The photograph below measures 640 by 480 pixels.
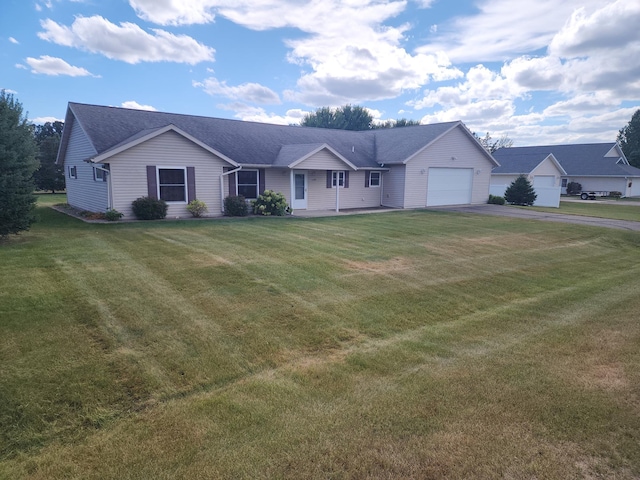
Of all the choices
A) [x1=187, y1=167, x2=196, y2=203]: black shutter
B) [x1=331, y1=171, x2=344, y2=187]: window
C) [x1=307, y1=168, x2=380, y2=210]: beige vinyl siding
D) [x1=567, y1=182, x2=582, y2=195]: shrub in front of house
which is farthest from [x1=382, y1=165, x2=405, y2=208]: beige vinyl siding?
[x1=567, y1=182, x2=582, y2=195]: shrub in front of house

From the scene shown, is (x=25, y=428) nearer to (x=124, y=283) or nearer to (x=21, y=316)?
(x=21, y=316)

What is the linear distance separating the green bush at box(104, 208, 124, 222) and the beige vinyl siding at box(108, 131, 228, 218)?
0.91ft

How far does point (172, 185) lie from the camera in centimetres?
1647

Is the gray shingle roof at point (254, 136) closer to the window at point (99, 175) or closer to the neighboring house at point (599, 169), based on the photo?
the window at point (99, 175)

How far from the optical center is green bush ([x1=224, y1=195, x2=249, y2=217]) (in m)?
17.6

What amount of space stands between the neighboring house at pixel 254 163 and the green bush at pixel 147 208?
0.36 metres

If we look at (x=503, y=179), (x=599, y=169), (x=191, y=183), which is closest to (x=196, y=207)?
(x=191, y=183)

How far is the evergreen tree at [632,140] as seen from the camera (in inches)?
2174

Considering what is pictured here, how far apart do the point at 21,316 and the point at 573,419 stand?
667 cm

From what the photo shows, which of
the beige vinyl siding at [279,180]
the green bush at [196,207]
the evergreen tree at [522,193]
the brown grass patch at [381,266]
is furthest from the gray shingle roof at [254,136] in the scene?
the brown grass patch at [381,266]

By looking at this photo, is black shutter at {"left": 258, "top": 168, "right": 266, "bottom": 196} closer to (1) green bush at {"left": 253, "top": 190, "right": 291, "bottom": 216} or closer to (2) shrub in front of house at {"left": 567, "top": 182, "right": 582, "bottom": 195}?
(1) green bush at {"left": 253, "top": 190, "right": 291, "bottom": 216}

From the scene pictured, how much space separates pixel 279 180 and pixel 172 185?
5493mm

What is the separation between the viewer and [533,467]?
3.05 meters

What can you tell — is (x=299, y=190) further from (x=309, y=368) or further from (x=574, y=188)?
(x=574, y=188)
